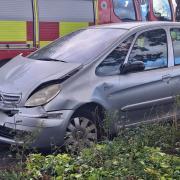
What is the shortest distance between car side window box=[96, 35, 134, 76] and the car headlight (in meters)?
0.61

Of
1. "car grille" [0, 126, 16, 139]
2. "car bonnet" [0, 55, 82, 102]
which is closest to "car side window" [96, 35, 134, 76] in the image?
"car bonnet" [0, 55, 82, 102]

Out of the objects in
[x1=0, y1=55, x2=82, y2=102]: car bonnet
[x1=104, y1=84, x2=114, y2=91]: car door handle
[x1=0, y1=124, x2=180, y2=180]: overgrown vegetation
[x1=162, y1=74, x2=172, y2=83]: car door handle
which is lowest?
[x1=0, y1=124, x2=180, y2=180]: overgrown vegetation

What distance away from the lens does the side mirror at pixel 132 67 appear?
6.34 meters

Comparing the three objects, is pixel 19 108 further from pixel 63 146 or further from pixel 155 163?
pixel 155 163

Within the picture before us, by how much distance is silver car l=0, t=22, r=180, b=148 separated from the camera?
5789 millimetres

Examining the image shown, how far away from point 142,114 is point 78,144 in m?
1.74

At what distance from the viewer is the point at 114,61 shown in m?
6.38

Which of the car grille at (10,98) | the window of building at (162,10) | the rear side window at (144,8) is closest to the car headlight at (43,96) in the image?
the car grille at (10,98)

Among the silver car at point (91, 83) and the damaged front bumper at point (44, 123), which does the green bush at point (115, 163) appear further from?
the damaged front bumper at point (44, 123)

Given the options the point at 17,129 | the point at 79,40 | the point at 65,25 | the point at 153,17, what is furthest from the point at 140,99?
the point at 153,17

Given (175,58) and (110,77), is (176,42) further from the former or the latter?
(110,77)

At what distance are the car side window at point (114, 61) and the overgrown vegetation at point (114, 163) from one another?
5.10 ft

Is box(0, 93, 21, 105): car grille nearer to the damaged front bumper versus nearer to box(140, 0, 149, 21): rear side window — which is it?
the damaged front bumper

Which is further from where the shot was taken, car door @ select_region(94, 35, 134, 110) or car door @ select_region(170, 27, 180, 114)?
car door @ select_region(170, 27, 180, 114)
